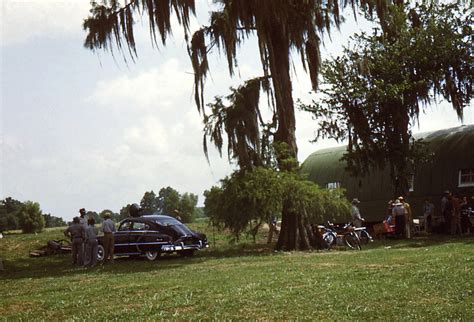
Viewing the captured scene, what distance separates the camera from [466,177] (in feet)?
121

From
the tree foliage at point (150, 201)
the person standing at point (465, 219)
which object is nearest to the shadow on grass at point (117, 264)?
the person standing at point (465, 219)

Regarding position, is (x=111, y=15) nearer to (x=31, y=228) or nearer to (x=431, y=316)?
(x=431, y=316)

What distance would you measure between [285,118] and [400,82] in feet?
31.9

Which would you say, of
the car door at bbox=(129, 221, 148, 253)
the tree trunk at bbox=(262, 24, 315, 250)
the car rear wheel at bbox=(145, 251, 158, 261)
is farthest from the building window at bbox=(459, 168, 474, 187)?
the car door at bbox=(129, 221, 148, 253)

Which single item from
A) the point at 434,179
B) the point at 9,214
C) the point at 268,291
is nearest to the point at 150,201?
the point at 9,214

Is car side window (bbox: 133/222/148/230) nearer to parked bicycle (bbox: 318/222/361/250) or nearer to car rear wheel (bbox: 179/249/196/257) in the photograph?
car rear wheel (bbox: 179/249/196/257)

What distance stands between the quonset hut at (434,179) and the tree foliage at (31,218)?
41.8 meters

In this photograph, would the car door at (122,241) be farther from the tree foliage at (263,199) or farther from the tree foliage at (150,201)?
the tree foliage at (150,201)

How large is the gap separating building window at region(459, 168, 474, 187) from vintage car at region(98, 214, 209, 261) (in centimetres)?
1634

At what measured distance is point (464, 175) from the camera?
36.9m

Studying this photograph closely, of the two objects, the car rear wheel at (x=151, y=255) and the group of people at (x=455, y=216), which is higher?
the group of people at (x=455, y=216)

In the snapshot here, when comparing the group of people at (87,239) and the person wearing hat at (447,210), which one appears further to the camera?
the person wearing hat at (447,210)

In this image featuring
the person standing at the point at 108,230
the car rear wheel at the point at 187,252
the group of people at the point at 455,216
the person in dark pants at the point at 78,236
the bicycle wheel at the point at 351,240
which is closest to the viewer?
the person standing at the point at 108,230

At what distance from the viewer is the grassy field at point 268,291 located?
9625mm
